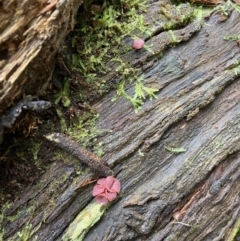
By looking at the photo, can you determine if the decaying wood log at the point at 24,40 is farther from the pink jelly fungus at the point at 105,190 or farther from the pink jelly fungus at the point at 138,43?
the pink jelly fungus at the point at 105,190

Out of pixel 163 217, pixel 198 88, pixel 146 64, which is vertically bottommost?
pixel 163 217

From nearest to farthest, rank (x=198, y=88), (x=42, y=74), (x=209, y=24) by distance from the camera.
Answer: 1. (x=42, y=74)
2. (x=198, y=88)
3. (x=209, y=24)

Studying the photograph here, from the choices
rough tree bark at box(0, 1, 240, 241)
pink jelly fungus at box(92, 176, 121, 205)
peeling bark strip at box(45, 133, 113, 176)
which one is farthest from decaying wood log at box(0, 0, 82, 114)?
pink jelly fungus at box(92, 176, 121, 205)

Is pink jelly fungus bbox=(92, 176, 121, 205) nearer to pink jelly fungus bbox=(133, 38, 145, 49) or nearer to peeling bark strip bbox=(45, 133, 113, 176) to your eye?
peeling bark strip bbox=(45, 133, 113, 176)

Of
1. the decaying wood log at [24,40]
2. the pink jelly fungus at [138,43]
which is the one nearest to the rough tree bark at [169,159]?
the pink jelly fungus at [138,43]

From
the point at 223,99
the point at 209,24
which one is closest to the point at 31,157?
the point at 223,99

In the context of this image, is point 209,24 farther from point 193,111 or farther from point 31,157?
point 31,157
